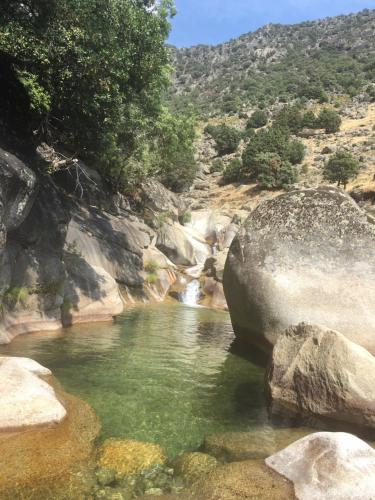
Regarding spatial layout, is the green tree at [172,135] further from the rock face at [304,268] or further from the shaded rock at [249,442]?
the shaded rock at [249,442]

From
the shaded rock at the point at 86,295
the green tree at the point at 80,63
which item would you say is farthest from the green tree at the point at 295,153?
the shaded rock at the point at 86,295

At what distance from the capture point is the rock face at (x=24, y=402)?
686cm

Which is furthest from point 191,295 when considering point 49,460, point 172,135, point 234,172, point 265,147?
point 265,147

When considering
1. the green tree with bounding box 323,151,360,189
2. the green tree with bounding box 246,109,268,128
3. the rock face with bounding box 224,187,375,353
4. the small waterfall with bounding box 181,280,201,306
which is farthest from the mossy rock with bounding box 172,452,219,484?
the green tree with bounding box 246,109,268,128

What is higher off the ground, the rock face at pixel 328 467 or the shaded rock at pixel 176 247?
the shaded rock at pixel 176 247

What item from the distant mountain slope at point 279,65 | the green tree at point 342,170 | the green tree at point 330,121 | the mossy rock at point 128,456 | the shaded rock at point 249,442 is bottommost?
the mossy rock at point 128,456

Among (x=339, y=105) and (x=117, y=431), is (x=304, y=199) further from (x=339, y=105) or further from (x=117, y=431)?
(x=339, y=105)

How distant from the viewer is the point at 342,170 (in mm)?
49750

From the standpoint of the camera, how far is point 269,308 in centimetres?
1190

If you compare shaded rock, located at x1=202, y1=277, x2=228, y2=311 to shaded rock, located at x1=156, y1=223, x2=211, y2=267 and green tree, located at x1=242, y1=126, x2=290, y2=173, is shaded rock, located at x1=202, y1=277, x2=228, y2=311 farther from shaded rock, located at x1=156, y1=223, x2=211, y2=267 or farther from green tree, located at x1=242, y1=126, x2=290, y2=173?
green tree, located at x1=242, y1=126, x2=290, y2=173

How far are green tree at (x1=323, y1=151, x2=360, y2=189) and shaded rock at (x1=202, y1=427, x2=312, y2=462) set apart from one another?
149 ft

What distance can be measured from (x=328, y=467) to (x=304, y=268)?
23.2 feet

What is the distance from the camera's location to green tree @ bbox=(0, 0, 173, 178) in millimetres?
12336

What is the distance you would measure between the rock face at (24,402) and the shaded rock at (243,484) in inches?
113
